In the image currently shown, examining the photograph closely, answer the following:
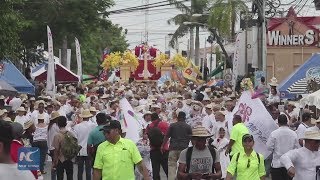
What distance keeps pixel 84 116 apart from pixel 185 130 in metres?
2.09

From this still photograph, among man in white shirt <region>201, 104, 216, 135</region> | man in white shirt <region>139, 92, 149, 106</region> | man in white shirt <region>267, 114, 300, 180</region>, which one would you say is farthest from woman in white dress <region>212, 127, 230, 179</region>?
man in white shirt <region>139, 92, 149, 106</region>

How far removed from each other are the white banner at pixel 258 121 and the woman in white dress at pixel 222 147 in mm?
590

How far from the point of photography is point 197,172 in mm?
11273

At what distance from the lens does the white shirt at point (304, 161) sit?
1160 cm

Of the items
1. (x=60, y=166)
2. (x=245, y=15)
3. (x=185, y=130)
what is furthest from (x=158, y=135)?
(x=245, y=15)

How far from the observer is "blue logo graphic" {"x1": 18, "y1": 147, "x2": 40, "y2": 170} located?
7423mm

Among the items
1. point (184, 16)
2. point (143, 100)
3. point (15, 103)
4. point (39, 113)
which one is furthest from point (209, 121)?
point (184, 16)

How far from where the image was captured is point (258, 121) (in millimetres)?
16391

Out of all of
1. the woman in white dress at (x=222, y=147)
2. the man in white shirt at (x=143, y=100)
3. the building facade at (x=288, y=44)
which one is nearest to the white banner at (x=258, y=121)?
the woman in white dress at (x=222, y=147)

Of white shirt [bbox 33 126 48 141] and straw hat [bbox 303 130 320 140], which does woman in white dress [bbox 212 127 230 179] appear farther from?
straw hat [bbox 303 130 320 140]

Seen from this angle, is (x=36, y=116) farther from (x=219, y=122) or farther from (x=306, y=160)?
(x=306, y=160)

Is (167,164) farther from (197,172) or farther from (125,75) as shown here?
(125,75)

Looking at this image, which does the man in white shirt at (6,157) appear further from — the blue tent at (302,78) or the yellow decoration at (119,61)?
the yellow decoration at (119,61)

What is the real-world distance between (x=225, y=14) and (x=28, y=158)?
50261mm
